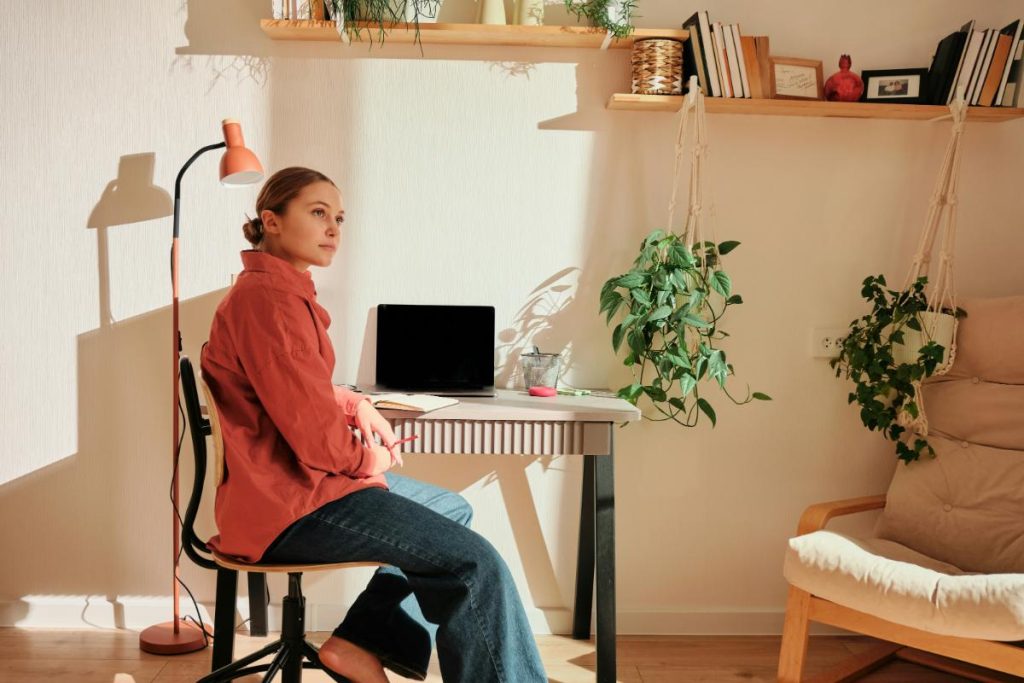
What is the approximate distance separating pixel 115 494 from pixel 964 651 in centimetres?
A: 230

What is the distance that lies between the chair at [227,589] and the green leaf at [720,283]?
1221mm

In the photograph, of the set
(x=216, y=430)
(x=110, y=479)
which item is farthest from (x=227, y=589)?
(x=110, y=479)

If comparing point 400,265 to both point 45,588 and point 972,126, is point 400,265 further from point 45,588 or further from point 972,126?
point 972,126

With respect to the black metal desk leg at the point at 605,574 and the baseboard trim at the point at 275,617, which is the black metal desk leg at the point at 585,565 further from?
the black metal desk leg at the point at 605,574

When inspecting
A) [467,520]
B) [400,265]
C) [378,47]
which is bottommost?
[467,520]

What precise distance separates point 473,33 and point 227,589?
1596 mm

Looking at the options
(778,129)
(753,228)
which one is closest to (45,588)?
(753,228)

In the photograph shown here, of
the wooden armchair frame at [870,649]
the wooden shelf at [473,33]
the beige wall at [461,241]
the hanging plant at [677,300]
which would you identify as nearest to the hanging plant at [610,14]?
the wooden shelf at [473,33]

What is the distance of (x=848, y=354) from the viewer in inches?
105

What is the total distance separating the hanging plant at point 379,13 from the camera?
2514 mm

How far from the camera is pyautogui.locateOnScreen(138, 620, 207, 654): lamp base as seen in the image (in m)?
2.54

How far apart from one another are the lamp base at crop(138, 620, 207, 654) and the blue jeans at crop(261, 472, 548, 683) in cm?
91

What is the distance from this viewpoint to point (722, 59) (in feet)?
8.36

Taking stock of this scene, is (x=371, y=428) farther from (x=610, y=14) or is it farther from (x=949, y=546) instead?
(x=949, y=546)
